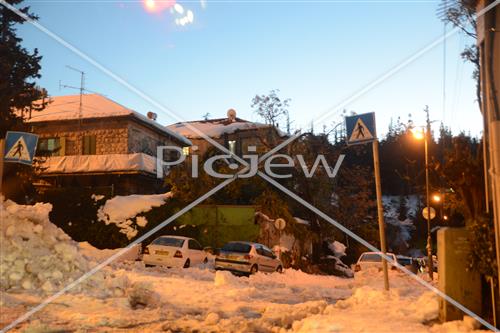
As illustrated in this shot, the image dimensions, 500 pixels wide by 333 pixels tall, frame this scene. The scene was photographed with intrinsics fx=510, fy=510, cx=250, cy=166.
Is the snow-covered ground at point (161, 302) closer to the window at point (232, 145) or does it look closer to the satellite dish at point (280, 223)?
the satellite dish at point (280, 223)

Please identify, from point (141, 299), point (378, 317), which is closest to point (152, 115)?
point (141, 299)

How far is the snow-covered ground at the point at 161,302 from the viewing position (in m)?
7.62

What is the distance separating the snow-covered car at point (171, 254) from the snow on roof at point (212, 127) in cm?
2188

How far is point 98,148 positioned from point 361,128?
27909 mm

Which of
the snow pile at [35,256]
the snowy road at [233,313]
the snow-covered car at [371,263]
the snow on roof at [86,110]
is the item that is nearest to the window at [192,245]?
the snow-covered car at [371,263]

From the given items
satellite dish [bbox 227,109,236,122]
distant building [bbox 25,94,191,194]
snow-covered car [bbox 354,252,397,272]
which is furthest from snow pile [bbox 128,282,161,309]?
satellite dish [bbox 227,109,236,122]

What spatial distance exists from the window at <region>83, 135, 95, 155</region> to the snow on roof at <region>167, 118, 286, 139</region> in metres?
12.4

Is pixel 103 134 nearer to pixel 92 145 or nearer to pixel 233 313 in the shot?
pixel 92 145

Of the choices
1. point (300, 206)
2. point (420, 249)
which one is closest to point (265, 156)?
point (300, 206)

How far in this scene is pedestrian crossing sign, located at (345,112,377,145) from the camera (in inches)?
440

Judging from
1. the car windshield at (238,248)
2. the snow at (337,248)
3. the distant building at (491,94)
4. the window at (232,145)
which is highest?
the window at (232,145)

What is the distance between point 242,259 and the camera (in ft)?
68.1

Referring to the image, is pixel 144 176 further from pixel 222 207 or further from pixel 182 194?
pixel 222 207

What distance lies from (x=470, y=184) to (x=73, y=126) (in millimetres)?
33462
